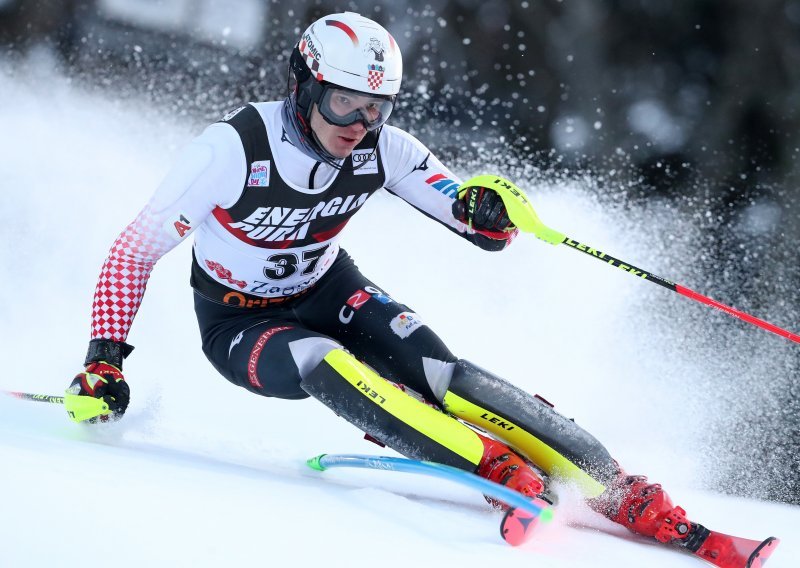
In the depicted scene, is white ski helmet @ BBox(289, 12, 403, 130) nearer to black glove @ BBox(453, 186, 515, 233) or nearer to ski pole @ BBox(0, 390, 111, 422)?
black glove @ BBox(453, 186, 515, 233)

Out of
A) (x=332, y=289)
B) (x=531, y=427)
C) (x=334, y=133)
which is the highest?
(x=334, y=133)

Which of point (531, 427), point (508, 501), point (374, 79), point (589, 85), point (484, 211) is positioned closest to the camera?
point (508, 501)

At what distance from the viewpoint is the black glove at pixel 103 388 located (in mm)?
2303

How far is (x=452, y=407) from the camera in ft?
7.64

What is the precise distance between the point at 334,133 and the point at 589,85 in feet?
10.1

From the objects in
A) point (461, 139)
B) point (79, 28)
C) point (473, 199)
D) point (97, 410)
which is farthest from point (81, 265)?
point (473, 199)

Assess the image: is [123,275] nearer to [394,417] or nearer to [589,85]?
[394,417]

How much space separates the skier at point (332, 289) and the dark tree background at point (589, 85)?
7.93 feet

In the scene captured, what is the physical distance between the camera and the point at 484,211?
2459 millimetres

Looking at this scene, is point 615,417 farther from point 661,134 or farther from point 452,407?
point 452,407

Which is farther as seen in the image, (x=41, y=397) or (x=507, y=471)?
(x=41, y=397)

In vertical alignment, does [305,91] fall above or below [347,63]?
below

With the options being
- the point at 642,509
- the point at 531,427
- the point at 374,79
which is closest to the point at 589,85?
the point at 374,79

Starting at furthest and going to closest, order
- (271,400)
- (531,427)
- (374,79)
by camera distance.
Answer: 1. (271,400)
2. (374,79)
3. (531,427)
